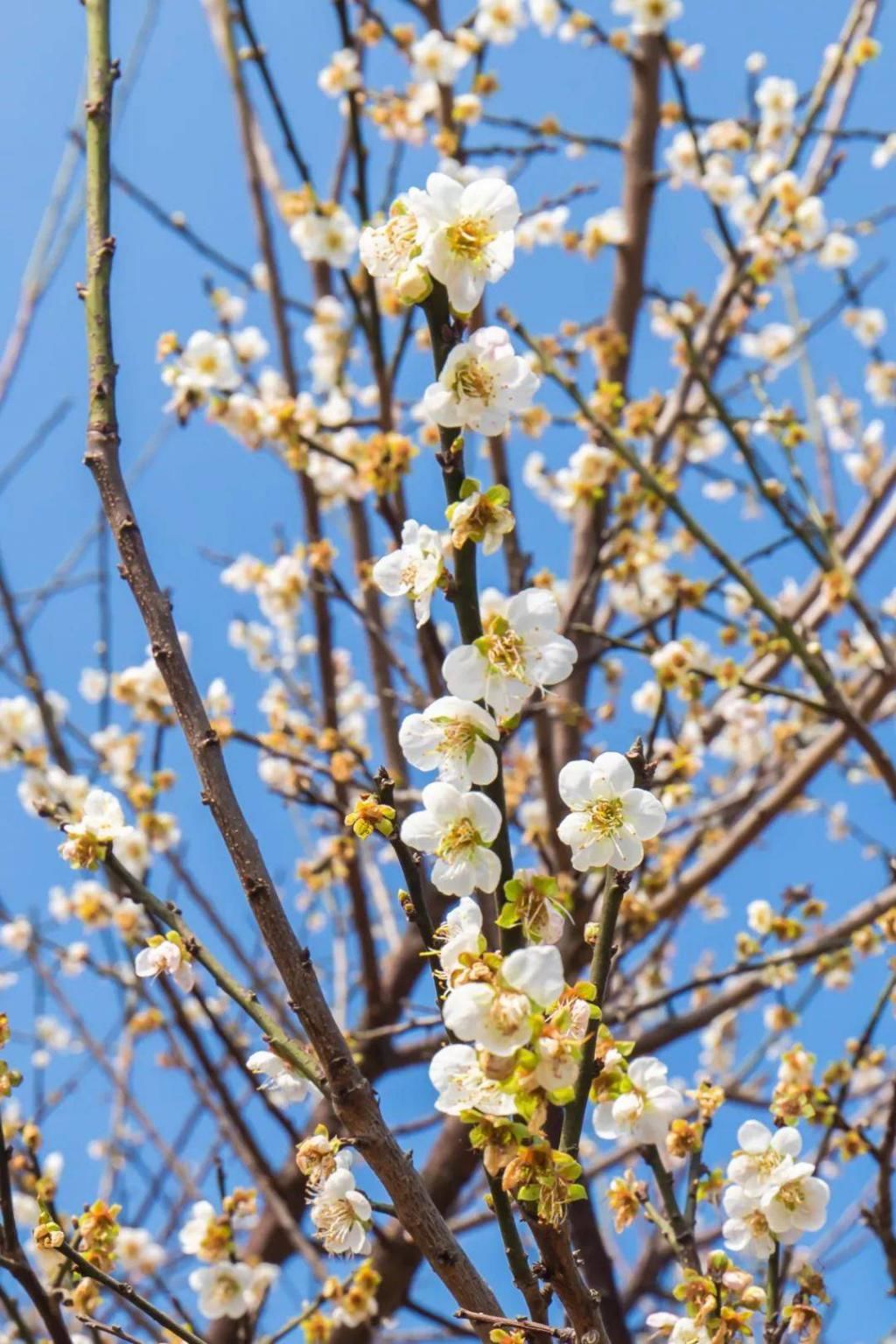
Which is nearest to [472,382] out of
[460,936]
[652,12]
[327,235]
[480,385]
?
[480,385]

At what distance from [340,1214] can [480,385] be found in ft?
3.12

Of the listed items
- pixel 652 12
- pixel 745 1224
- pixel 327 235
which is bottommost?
pixel 745 1224

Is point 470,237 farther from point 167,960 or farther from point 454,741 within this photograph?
point 167,960

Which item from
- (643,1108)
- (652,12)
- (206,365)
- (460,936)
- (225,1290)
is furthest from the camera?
(652,12)

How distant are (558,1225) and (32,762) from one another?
327cm

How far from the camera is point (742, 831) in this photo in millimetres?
3600

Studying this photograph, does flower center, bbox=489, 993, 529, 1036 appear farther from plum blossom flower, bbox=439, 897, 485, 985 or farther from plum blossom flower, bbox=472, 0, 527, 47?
plum blossom flower, bbox=472, 0, 527, 47

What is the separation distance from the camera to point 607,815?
1248mm

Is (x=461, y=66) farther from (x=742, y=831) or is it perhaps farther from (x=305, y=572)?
(x=742, y=831)

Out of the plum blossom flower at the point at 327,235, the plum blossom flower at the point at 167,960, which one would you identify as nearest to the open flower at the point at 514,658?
the plum blossom flower at the point at 167,960

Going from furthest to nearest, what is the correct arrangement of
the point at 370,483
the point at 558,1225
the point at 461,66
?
1. the point at 461,66
2. the point at 370,483
3. the point at 558,1225

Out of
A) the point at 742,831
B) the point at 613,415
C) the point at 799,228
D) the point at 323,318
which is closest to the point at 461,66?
the point at 323,318

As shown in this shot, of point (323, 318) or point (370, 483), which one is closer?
point (370, 483)

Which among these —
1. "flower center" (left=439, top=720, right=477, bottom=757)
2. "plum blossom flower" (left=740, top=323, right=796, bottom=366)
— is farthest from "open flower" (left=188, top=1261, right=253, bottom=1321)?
"plum blossom flower" (left=740, top=323, right=796, bottom=366)
